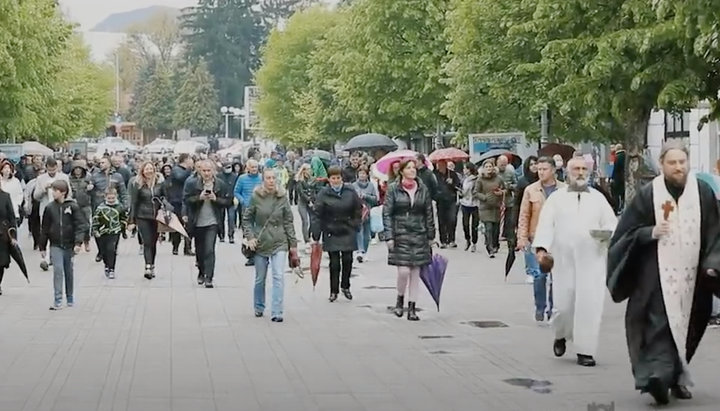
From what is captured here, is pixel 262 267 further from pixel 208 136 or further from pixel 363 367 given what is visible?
pixel 208 136

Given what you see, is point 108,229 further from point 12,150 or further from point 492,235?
point 12,150

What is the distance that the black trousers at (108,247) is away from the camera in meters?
20.0

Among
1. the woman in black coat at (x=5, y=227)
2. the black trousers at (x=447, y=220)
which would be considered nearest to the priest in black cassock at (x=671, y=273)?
the woman in black coat at (x=5, y=227)

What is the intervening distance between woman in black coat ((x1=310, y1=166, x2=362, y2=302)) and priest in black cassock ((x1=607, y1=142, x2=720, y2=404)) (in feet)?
25.0

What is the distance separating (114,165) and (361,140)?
947cm

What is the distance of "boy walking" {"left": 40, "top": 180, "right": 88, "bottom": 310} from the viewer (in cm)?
1617

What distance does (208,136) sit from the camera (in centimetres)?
14262

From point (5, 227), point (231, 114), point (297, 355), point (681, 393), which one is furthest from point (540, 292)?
point (231, 114)

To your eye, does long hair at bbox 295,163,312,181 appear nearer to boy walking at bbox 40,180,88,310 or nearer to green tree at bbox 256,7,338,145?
boy walking at bbox 40,180,88,310

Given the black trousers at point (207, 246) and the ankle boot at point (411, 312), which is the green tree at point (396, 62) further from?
the ankle boot at point (411, 312)

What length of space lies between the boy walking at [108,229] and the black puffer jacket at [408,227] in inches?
230

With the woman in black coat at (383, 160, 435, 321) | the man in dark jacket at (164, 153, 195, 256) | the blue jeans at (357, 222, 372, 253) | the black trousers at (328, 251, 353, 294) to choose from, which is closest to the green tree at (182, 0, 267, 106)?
the man in dark jacket at (164, 153, 195, 256)

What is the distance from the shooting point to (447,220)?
26453 mm

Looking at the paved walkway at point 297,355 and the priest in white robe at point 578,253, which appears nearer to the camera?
the paved walkway at point 297,355
